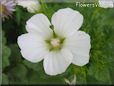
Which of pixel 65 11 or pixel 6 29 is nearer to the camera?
pixel 65 11

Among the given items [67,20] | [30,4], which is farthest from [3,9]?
[67,20]

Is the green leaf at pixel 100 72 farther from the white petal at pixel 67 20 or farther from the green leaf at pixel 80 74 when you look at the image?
the white petal at pixel 67 20

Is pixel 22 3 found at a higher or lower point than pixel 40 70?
higher

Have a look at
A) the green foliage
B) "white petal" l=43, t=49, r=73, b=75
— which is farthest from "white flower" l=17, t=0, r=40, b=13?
"white petal" l=43, t=49, r=73, b=75

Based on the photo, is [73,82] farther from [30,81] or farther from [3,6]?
[3,6]

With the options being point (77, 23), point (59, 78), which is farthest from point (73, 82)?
point (77, 23)

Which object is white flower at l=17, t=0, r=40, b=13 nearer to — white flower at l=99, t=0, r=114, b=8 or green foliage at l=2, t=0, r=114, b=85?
green foliage at l=2, t=0, r=114, b=85
